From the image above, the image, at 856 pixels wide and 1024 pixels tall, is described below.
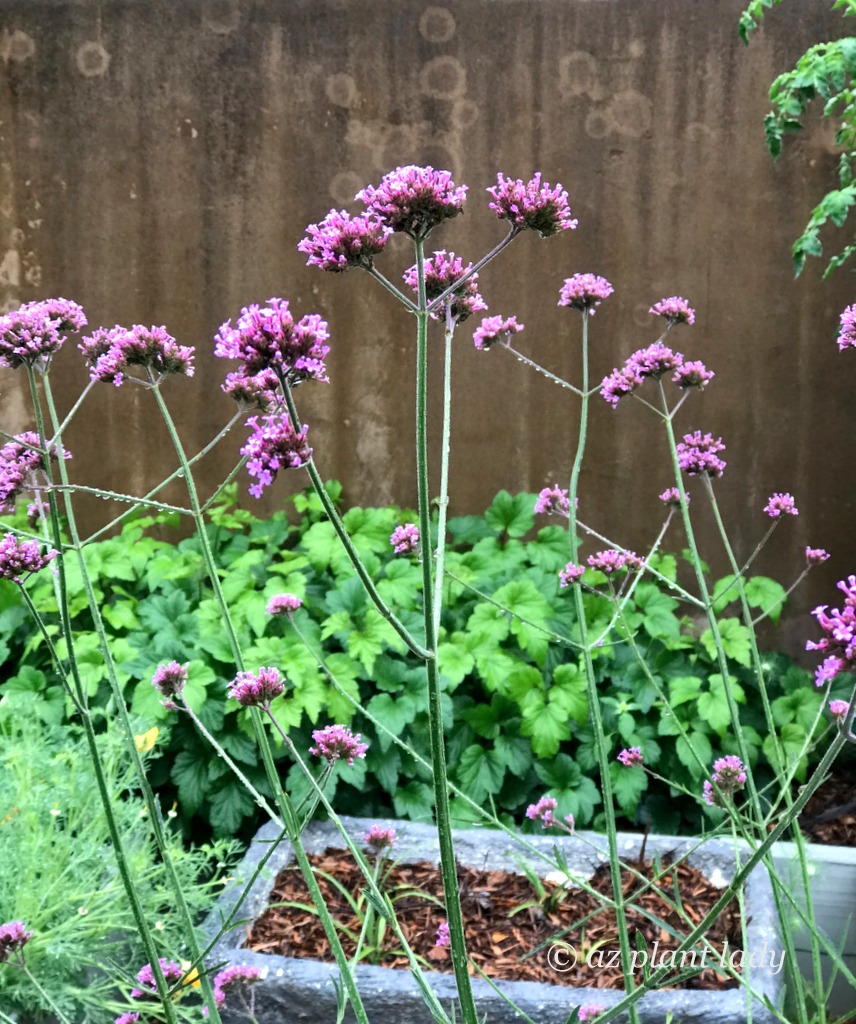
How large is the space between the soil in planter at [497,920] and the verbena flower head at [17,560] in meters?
1.43

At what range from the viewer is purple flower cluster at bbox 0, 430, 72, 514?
4.57ft

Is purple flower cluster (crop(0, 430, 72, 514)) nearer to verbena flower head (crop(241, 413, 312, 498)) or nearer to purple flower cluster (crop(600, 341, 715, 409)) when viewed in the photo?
verbena flower head (crop(241, 413, 312, 498))

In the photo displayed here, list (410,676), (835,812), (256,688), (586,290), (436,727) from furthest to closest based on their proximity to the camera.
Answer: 1. (410,676)
2. (835,812)
3. (586,290)
4. (256,688)
5. (436,727)

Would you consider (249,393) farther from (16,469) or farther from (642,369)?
(642,369)

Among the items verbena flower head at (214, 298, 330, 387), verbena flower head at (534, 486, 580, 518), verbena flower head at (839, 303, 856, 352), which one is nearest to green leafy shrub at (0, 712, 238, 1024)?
verbena flower head at (534, 486, 580, 518)

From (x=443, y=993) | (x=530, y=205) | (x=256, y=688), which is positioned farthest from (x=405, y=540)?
(x=443, y=993)

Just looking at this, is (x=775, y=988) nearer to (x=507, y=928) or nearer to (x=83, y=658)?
(x=507, y=928)

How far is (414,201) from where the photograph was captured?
1070 mm

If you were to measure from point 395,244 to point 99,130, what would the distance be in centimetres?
138

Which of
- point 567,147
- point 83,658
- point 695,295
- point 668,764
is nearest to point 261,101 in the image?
point 567,147

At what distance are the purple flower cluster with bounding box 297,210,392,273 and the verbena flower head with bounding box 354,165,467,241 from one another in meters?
0.02

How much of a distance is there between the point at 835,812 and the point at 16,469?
9.23 ft

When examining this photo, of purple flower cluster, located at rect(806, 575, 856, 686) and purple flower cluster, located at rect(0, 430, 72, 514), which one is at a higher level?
purple flower cluster, located at rect(0, 430, 72, 514)

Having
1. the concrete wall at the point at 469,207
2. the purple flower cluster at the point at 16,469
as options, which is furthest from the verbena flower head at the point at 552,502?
the concrete wall at the point at 469,207
